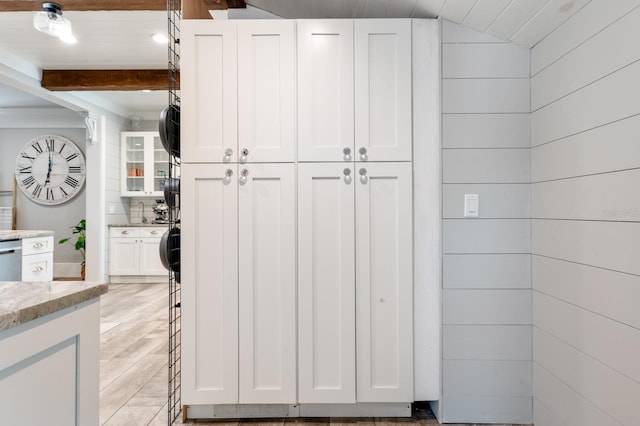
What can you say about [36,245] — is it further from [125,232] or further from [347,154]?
[347,154]

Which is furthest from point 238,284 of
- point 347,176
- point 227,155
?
point 347,176

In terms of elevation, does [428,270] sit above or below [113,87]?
below

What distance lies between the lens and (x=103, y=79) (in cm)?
423

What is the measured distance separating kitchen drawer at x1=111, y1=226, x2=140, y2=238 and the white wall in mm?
1079

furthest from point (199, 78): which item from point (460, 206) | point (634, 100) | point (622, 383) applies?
point (622, 383)

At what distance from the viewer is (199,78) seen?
73.0 inches

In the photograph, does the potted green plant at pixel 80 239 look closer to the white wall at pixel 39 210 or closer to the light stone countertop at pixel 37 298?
the white wall at pixel 39 210

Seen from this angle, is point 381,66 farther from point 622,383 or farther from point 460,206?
point 622,383

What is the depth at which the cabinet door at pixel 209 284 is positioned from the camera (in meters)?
1.84

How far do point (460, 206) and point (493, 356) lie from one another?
0.79 metres

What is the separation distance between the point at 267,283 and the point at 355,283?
453mm

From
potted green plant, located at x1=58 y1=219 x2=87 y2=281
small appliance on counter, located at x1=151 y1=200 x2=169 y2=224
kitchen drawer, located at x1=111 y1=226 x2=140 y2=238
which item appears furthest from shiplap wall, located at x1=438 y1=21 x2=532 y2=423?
potted green plant, located at x1=58 y1=219 x2=87 y2=281

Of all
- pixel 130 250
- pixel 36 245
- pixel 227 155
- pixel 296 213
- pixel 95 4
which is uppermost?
pixel 95 4

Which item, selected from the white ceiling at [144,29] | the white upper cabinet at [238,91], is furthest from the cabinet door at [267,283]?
the white ceiling at [144,29]
